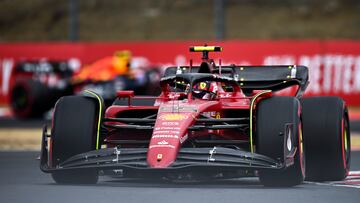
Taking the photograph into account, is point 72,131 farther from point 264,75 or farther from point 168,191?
point 264,75

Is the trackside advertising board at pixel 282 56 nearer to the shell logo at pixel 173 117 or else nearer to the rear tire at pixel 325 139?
the rear tire at pixel 325 139

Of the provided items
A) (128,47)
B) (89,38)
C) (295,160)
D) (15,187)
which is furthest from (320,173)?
(89,38)

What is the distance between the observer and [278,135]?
A: 38.2 ft

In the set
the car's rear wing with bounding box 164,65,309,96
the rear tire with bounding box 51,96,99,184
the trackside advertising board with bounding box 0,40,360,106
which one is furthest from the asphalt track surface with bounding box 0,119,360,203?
the trackside advertising board with bounding box 0,40,360,106

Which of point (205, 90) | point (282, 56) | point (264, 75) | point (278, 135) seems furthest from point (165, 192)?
point (282, 56)

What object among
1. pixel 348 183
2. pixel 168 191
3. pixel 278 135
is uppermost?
pixel 278 135

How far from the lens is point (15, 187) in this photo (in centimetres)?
1216

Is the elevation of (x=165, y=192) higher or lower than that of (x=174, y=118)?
lower

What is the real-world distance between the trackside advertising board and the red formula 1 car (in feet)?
54.1

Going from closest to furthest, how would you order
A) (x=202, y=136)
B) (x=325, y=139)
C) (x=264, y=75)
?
(x=202, y=136) → (x=325, y=139) → (x=264, y=75)

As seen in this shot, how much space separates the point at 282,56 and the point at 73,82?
5.31 metres

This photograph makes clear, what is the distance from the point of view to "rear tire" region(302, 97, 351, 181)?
1284 cm

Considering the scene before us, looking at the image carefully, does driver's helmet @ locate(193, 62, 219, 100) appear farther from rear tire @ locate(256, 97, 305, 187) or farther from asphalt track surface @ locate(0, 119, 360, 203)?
rear tire @ locate(256, 97, 305, 187)

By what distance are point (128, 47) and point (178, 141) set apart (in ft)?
71.8
